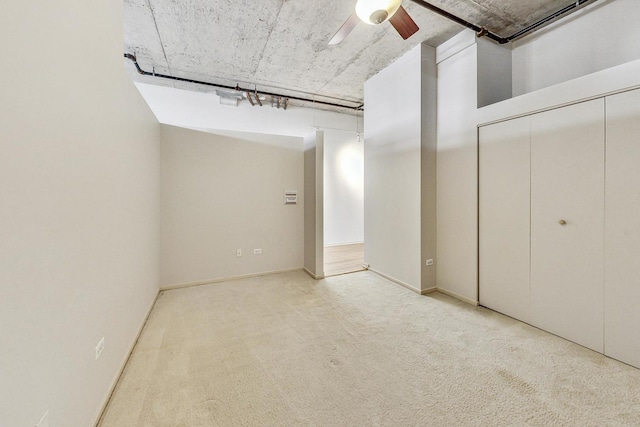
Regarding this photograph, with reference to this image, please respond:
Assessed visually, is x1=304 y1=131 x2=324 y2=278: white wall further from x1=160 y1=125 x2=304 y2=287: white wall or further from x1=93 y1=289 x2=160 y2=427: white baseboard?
x1=93 y1=289 x2=160 y2=427: white baseboard

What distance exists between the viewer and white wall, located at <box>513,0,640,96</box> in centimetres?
241

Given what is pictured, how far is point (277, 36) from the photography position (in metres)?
3.26

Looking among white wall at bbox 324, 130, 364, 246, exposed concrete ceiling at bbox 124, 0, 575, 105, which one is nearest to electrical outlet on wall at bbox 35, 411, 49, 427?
exposed concrete ceiling at bbox 124, 0, 575, 105

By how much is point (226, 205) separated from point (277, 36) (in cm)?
252

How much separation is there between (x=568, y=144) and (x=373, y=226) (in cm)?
258

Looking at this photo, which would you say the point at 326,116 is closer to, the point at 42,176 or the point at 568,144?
the point at 568,144

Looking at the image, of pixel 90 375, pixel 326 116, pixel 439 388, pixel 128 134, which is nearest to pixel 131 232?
pixel 128 134

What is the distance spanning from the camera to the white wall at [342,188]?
6.57 m

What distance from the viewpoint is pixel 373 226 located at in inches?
170

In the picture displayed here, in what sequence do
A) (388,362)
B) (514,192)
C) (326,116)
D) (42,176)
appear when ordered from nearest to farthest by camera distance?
(42,176), (388,362), (514,192), (326,116)

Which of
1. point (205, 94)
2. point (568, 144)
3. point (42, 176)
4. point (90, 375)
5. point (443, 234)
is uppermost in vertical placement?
point (205, 94)

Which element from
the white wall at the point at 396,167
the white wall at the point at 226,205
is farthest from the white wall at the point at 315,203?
the white wall at the point at 396,167

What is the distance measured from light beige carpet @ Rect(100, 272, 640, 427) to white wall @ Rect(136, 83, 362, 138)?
11.2 feet

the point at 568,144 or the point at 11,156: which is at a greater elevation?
the point at 568,144
